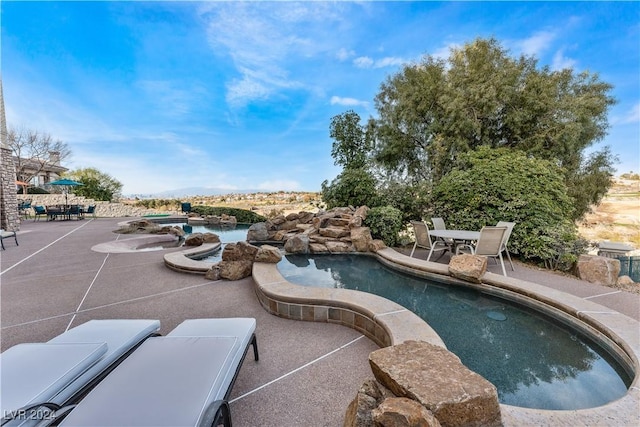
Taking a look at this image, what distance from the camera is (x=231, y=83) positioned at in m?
12.1

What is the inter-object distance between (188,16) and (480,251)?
9.72 metres

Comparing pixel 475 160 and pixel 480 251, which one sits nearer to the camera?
pixel 480 251

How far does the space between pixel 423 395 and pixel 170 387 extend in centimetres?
128

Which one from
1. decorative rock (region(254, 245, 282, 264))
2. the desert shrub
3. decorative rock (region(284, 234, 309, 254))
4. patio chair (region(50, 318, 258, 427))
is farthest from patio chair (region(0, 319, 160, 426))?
the desert shrub

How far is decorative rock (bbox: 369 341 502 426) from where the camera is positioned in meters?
1.24

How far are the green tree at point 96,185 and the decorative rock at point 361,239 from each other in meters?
24.1

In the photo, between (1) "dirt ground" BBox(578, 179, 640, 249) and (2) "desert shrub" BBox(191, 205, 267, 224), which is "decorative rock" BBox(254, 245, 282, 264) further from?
(1) "dirt ground" BBox(578, 179, 640, 249)

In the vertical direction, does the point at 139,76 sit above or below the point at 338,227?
above

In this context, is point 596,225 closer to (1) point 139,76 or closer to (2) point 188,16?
(2) point 188,16

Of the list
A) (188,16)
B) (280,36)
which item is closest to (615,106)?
(280,36)

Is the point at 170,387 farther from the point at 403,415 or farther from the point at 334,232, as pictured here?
the point at 334,232

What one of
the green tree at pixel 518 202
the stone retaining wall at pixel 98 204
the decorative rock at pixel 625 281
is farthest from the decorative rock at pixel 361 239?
the stone retaining wall at pixel 98 204

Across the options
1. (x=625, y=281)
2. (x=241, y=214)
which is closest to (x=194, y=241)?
(x=241, y=214)

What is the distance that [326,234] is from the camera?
711 centimetres
